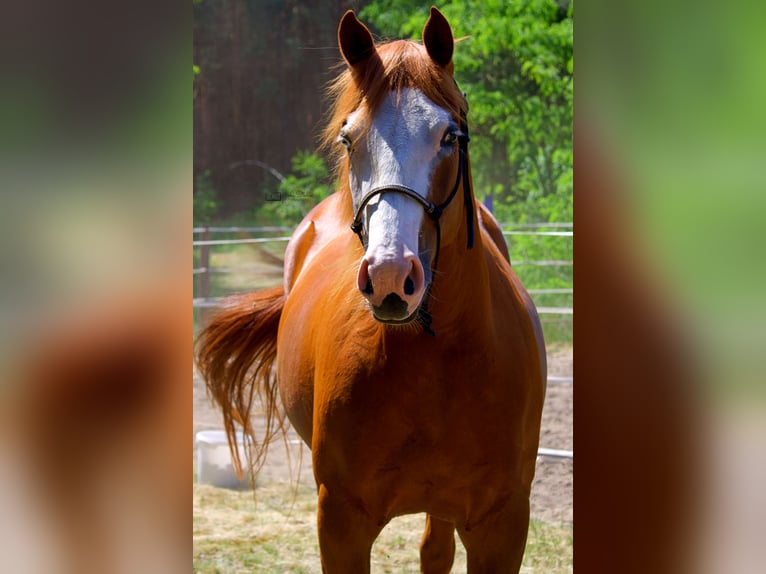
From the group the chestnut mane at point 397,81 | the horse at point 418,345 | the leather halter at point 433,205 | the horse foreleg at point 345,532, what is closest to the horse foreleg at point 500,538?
the horse at point 418,345

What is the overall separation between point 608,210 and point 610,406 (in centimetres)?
23

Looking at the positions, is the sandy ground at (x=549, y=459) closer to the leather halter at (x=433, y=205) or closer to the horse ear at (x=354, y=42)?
the leather halter at (x=433, y=205)

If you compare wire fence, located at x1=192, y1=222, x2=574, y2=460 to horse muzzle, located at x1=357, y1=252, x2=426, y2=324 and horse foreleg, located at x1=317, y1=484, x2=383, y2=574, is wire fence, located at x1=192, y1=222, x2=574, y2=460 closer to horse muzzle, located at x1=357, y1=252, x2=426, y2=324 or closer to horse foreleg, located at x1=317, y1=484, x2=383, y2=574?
horse foreleg, located at x1=317, y1=484, x2=383, y2=574

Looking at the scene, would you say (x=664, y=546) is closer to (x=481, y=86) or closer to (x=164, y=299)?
(x=164, y=299)

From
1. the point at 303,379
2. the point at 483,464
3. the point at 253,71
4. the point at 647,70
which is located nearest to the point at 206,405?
the point at 303,379

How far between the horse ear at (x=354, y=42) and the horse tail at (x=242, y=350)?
194cm

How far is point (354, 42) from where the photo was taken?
6.50 ft

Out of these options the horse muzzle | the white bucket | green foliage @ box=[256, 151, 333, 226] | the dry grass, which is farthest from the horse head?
green foliage @ box=[256, 151, 333, 226]

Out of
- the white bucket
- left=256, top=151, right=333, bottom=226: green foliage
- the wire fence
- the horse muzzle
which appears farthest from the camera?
left=256, top=151, right=333, bottom=226: green foliage

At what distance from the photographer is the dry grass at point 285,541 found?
4059 mm

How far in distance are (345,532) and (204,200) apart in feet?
34.6

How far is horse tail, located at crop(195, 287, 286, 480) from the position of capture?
12.5 ft

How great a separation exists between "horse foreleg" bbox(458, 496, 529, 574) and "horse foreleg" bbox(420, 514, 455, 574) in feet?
2.92

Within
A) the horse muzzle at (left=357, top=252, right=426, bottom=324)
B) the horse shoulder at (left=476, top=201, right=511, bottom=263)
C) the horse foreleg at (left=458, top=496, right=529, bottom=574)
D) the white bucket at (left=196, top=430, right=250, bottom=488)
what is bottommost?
the white bucket at (left=196, top=430, right=250, bottom=488)
